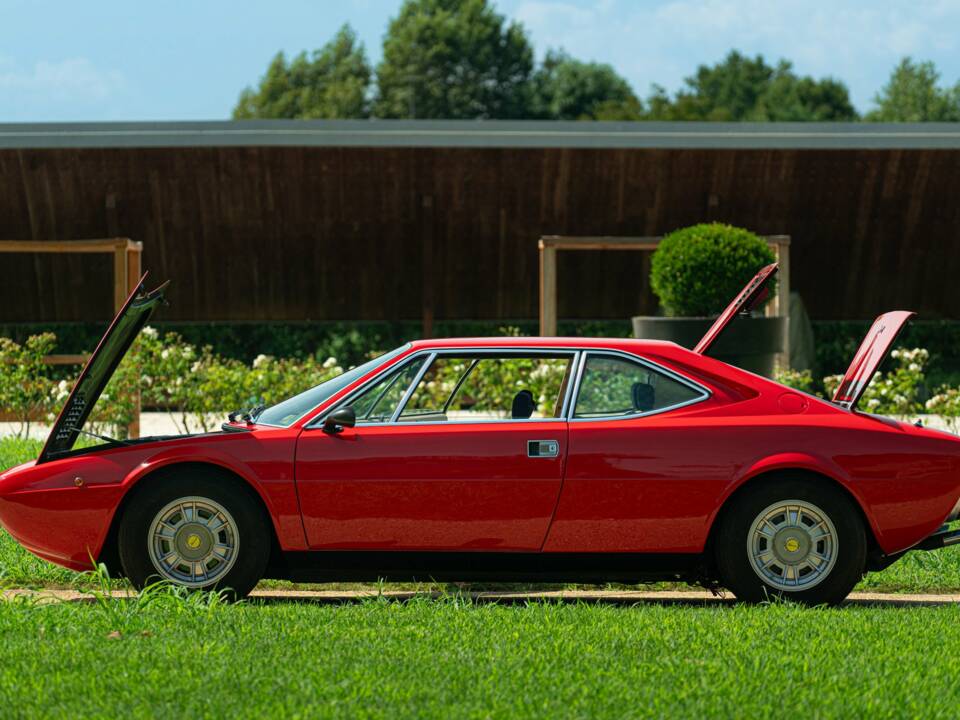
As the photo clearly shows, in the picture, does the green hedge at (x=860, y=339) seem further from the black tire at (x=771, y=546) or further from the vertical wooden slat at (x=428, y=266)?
the black tire at (x=771, y=546)

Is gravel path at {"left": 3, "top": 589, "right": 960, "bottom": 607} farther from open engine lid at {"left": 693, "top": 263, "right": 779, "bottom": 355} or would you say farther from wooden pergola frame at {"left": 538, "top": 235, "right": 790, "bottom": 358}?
wooden pergola frame at {"left": 538, "top": 235, "right": 790, "bottom": 358}

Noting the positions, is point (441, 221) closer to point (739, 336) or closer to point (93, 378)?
point (739, 336)

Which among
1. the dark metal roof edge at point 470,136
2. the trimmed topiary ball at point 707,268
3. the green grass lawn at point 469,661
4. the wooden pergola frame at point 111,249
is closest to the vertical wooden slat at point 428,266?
the dark metal roof edge at point 470,136

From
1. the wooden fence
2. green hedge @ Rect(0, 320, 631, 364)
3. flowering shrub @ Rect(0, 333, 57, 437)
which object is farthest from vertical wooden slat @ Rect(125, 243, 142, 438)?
green hedge @ Rect(0, 320, 631, 364)

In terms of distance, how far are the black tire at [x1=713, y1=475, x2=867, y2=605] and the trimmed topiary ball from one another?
740 centimetres

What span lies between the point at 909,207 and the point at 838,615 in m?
15.3

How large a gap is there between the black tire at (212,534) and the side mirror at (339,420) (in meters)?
0.50

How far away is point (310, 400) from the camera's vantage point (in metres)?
6.71

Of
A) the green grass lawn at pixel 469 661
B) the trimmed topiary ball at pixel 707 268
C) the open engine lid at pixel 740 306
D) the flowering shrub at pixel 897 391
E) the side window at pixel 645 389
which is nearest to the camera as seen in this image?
the green grass lawn at pixel 469 661

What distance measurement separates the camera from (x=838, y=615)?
6.01 m

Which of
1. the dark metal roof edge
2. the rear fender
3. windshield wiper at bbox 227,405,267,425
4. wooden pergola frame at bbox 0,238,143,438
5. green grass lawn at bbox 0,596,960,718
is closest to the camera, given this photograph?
green grass lawn at bbox 0,596,960,718

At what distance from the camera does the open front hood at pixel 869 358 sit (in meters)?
6.95

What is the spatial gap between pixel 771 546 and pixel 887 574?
153cm

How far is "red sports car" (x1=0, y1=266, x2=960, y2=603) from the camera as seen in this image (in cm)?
636
